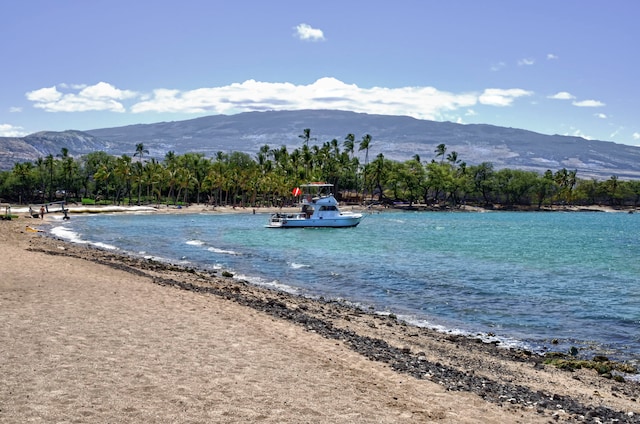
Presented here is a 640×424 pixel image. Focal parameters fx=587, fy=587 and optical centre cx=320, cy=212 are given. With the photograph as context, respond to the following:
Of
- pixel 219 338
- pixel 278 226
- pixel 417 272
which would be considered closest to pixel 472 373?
pixel 219 338

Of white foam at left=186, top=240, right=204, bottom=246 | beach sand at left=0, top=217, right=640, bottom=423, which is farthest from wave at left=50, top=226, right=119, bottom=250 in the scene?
beach sand at left=0, top=217, right=640, bottom=423

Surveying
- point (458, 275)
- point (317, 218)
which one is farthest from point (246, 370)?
point (317, 218)

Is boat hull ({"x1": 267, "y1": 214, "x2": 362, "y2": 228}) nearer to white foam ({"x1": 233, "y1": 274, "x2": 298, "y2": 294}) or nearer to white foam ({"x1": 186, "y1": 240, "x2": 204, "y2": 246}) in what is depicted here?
white foam ({"x1": 186, "y1": 240, "x2": 204, "y2": 246})

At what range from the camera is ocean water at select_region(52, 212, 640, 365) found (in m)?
20.3

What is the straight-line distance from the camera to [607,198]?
611 ft

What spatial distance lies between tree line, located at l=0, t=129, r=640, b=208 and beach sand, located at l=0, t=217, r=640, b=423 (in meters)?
110

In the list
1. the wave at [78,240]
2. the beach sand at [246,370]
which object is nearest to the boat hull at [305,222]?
the wave at [78,240]

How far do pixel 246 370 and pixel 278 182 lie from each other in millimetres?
123426

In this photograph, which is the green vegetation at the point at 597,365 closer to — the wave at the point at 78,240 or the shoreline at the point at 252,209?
the wave at the point at 78,240

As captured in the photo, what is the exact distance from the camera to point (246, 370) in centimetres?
1123

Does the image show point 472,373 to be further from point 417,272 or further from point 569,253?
point 569,253

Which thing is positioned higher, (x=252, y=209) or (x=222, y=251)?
(x=252, y=209)

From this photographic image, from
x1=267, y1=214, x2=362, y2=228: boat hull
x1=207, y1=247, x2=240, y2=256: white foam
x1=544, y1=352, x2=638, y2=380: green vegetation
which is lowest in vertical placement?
x1=207, y1=247, x2=240, y2=256: white foam

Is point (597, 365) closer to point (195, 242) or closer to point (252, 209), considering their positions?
point (195, 242)
